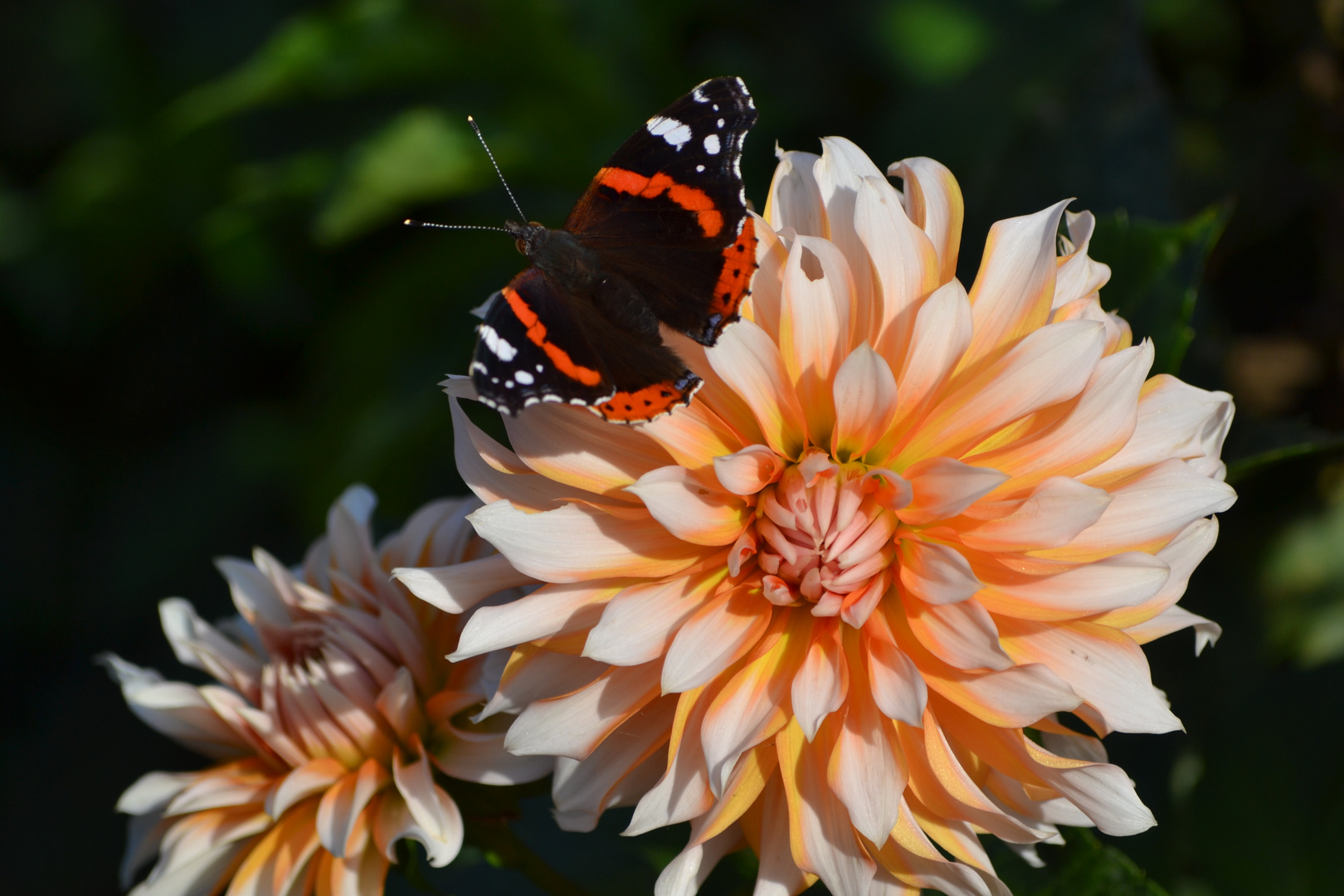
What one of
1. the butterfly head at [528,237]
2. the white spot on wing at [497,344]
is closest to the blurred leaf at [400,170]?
the butterfly head at [528,237]

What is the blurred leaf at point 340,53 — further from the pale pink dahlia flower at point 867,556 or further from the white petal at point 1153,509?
the white petal at point 1153,509

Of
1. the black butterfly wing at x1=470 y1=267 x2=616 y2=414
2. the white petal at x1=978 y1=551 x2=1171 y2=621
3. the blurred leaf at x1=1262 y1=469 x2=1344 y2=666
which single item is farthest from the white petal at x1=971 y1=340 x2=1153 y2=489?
the blurred leaf at x1=1262 y1=469 x2=1344 y2=666

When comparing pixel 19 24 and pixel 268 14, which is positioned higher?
pixel 19 24

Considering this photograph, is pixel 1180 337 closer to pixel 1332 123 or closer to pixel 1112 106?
pixel 1112 106

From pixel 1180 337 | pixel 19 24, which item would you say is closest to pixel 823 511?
pixel 1180 337

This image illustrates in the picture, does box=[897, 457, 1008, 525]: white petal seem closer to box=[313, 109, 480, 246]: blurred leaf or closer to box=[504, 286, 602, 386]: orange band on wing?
box=[504, 286, 602, 386]: orange band on wing

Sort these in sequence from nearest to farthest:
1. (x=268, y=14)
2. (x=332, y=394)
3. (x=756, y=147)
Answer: (x=756, y=147) < (x=332, y=394) < (x=268, y=14)
